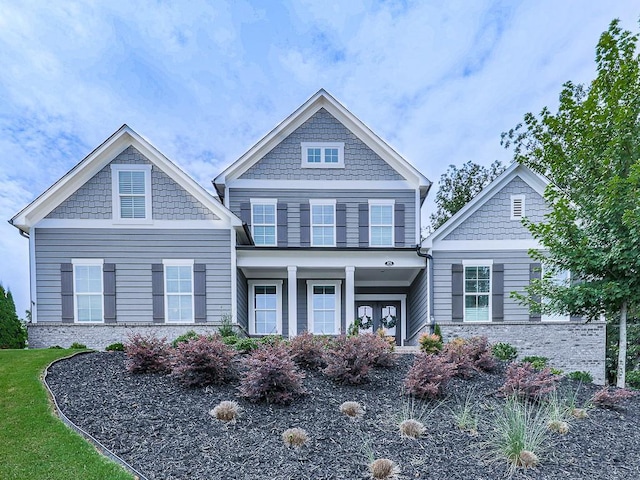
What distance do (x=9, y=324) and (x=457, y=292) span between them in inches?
535

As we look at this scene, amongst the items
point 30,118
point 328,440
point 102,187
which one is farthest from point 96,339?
point 328,440

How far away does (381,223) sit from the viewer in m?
13.0

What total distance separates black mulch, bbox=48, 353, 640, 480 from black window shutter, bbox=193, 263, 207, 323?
15.3 ft

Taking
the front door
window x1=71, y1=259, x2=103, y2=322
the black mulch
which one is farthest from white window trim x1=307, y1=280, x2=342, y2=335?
the black mulch

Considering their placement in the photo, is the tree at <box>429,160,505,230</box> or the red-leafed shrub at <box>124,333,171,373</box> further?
the tree at <box>429,160,505,230</box>

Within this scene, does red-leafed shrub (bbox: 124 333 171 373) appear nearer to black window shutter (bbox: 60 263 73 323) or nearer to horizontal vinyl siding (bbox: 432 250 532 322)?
black window shutter (bbox: 60 263 73 323)

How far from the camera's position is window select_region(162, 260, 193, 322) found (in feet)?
35.5

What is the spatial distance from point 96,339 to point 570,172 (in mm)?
13084

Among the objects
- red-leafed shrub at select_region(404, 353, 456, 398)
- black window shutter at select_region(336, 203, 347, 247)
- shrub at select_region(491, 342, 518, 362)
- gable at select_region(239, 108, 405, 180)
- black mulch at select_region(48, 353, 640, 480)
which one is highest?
gable at select_region(239, 108, 405, 180)

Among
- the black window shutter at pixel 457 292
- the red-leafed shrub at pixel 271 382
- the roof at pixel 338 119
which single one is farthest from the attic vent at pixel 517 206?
the red-leafed shrub at pixel 271 382

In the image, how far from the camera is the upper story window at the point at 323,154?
13047 mm

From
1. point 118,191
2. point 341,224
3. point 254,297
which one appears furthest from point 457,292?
point 118,191

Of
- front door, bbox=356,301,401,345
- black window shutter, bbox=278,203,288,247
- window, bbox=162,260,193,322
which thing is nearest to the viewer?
window, bbox=162,260,193,322

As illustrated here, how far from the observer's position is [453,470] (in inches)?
152
